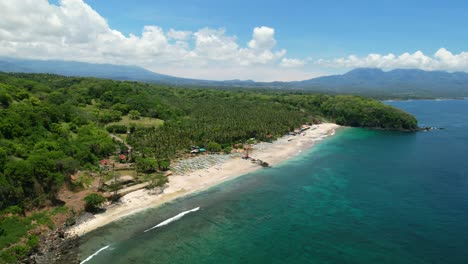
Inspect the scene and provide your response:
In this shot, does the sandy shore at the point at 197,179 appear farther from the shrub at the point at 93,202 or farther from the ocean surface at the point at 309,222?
the ocean surface at the point at 309,222

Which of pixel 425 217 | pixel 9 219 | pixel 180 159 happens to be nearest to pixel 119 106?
pixel 180 159

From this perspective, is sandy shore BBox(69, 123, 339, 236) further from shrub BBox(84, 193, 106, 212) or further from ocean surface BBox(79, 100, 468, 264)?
ocean surface BBox(79, 100, 468, 264)

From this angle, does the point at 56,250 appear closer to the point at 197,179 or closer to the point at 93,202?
the point at 93,202

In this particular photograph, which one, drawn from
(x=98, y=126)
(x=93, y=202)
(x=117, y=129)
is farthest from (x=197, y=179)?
(x=98, y=126)

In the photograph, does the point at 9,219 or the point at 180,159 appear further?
the point at 180,159

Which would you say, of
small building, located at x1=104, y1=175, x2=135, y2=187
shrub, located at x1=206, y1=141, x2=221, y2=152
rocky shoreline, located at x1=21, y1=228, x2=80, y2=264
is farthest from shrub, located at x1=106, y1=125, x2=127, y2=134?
rocky shoreline, located at x1=21, y1=228, x2=80, y2=264

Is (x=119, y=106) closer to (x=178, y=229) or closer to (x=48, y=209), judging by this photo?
(x=48, y=209)
